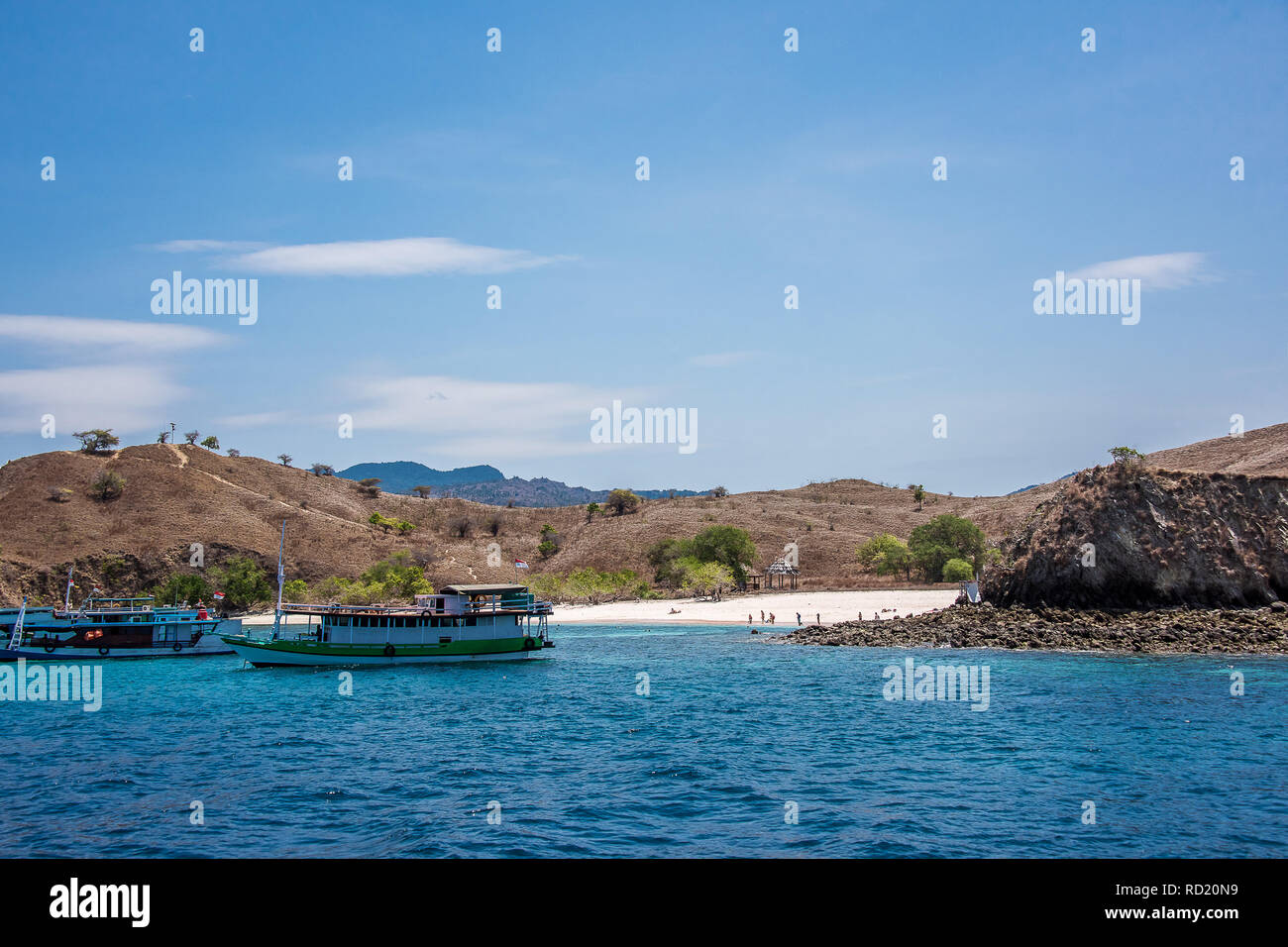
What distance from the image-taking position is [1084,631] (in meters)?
A: 57.0

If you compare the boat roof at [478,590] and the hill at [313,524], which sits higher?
the hill at [313,524]

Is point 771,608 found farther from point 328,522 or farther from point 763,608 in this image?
point 328,522

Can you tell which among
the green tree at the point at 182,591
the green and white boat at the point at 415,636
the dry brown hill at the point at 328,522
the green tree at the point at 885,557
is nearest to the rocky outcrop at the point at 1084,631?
the green and white boat at the point at 415,636

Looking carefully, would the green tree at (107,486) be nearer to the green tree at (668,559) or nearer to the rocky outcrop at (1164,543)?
the green tree at (668,559)

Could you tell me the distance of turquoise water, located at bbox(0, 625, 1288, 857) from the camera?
20.6 metres

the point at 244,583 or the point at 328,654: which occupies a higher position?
the point at 244,583

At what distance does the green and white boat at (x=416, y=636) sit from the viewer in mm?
61375

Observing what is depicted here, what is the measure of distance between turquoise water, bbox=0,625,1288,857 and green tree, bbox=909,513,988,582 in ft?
184

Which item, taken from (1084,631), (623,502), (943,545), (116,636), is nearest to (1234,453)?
(943,545)

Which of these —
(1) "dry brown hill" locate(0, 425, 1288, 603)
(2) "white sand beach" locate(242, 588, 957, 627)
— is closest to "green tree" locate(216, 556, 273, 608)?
(2) "white sand beach" locate(242, 588, 957, 627)

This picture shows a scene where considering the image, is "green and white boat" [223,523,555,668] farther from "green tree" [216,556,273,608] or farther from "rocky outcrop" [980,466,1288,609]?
"green tree" [216,556,273,608]

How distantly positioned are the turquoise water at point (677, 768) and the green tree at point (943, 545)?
184 ft

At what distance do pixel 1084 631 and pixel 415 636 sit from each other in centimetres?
4465
